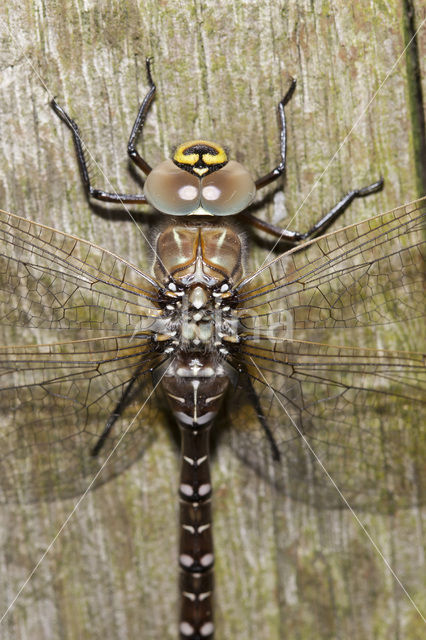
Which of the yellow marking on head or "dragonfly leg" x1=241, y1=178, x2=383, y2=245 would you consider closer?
the yellow marking on head

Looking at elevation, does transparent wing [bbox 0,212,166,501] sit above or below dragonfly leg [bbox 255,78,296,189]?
below

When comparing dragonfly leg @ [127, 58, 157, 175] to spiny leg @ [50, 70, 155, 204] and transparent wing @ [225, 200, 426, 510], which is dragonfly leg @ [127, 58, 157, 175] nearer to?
spiny leg @ [50, 70, 155, 204]

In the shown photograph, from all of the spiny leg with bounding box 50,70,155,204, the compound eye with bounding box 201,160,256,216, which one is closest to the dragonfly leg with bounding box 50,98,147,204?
the spiny leg with bounding box 50,70,155,204

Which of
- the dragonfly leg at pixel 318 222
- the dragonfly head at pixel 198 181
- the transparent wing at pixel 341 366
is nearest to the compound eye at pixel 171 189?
the dragonfly head at pixel 198 181

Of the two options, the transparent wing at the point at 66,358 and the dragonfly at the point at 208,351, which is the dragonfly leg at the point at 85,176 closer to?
the dragonfly at the point at 208,351

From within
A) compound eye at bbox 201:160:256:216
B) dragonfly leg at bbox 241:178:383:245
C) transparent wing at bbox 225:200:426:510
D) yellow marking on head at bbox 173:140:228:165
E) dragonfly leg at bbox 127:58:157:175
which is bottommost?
transparent wing at bbox 225:200:426:510

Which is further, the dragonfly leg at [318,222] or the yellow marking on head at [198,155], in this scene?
the dragonfly leg at [318,222]

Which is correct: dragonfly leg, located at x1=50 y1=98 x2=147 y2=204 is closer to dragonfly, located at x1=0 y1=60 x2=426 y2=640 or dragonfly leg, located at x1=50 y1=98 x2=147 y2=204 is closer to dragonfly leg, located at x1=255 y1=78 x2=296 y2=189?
dragonfly, located at x1=0 y1=60 x2=426 y2=640
